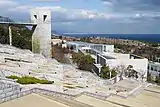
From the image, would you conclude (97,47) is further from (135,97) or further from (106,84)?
(135,97)

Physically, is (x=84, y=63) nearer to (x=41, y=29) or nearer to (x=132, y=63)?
(x=132, y=63)

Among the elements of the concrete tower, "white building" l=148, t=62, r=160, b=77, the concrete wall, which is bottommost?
"white building" l=148, t=62, r=160, b=77

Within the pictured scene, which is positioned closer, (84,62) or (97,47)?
(84,62)

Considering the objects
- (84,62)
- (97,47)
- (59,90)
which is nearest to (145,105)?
(59,90)

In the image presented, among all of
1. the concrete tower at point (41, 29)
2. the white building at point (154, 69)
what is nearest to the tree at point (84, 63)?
the concrete tower at point (41, 29)

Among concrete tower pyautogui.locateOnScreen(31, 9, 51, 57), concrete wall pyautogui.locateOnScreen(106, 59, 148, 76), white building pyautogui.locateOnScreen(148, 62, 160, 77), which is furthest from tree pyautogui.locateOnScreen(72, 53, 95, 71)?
white building pyautogui.locateOnScreen(148, 62, 160, 77)

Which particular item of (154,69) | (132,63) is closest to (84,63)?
(132,63)

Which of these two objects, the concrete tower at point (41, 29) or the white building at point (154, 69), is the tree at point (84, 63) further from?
the white building at point (154, 69)

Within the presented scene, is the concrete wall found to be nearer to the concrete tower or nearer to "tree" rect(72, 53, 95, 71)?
"tree" rect(72, 53, 95, 71)
